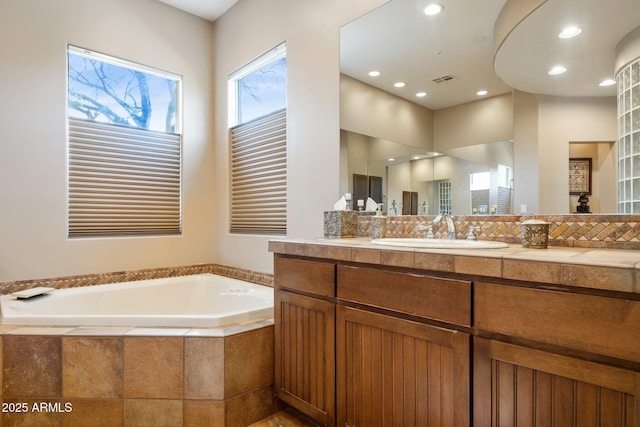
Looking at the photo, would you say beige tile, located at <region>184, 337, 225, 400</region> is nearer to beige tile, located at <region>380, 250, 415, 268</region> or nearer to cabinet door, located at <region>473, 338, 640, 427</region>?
beige tile, located at <region>380, 250, 415, 268</region>

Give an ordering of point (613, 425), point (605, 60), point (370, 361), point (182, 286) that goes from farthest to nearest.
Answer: point (182, 286), point (370, 361), point (605, 60), point (613, 425)

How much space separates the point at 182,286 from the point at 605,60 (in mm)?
3035

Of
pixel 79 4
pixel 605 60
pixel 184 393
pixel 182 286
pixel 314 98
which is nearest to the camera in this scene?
pixel 605 60

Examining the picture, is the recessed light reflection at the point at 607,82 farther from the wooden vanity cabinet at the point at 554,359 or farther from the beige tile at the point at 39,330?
the beige tile at the point at 39,330

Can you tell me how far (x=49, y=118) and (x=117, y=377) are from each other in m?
1.97

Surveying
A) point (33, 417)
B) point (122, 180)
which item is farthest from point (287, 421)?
point (122, 180)

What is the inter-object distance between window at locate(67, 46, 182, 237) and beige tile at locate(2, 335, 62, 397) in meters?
1.17

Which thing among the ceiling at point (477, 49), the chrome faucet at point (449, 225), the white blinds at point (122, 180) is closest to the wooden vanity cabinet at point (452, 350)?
the chrome faucet at point (449, 225)

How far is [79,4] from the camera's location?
2.76 meters

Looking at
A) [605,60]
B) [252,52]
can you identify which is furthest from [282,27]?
[605,60]

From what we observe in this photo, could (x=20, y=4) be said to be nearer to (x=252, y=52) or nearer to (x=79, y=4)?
(x=79, y=4)

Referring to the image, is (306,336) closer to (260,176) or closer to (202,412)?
(202,412)

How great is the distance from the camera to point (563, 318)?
0.98 m

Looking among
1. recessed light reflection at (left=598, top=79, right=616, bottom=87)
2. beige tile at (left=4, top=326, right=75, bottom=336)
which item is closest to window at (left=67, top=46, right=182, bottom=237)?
beige tile at (left=4, top=326, right=75, bottom=336)
